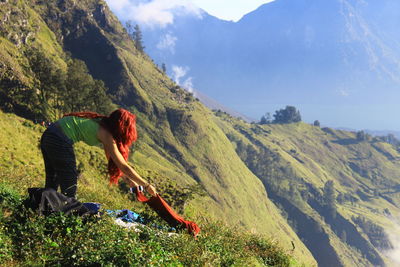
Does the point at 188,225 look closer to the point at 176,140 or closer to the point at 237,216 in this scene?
the point at 237,216

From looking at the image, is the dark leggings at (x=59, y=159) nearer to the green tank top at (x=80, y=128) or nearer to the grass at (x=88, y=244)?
the green tank top at (x=80, y=128)

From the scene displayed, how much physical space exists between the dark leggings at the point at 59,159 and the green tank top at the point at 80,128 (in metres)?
0.11

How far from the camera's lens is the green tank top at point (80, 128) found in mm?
6176

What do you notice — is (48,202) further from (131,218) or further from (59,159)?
(131,218)

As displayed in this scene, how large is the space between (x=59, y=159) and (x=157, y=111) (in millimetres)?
132501

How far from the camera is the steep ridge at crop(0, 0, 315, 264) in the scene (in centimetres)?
11575

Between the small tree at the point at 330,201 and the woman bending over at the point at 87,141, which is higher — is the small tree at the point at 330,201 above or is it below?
below

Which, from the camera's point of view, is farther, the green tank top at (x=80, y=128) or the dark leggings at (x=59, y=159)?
the dark leggings at (x=59, y=159)

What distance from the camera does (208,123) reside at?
154 m

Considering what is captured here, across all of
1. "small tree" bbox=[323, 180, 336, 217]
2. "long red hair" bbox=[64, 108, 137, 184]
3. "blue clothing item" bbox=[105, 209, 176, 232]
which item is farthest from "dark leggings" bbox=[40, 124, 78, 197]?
"small tree" bbox=[323, 180, 336, 217]

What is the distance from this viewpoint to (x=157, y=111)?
452 feet

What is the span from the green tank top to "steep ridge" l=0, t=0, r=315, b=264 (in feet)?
315

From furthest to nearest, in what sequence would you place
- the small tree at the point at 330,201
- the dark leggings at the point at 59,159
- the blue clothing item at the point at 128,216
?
the small tree at the point at 330,201
the blue clothing item at the point at 128,216
the dark leggings at the point at 59,159

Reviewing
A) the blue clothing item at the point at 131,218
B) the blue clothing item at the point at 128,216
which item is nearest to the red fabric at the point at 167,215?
the blue clothing item at the point at 131,218
